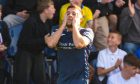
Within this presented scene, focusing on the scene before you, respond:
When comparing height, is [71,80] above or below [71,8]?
below

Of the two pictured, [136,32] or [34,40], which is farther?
[136,32]

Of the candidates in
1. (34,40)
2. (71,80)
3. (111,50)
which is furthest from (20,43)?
(71,80)

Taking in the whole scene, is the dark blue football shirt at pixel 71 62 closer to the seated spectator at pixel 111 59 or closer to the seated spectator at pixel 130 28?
the seated spectator at pixel 111 59

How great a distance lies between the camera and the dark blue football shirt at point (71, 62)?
5895 millimetres

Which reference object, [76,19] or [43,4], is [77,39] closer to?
[76,19]

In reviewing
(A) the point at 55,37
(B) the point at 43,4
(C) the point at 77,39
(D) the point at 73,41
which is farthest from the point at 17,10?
(C) the point at 77,39

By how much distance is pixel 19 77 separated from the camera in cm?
759

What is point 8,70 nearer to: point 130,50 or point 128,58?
point 130,50

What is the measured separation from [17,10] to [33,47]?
108cm

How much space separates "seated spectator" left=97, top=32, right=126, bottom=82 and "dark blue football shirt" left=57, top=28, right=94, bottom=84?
4.14 ft

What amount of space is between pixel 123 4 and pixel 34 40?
1941mm

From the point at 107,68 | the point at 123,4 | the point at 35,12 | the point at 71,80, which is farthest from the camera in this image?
the point at 123,4

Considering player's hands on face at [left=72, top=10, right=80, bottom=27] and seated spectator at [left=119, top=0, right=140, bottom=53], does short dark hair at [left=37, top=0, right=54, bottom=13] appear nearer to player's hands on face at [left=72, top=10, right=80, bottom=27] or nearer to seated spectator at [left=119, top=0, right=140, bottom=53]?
seated spectator at [left=119, top=0, right=140, bottom=53]

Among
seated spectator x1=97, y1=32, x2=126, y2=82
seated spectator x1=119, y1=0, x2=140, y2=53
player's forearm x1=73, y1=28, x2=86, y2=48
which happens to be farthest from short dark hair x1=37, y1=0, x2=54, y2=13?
player's forearm x1=73, y1=28, x2=86, y2=48
